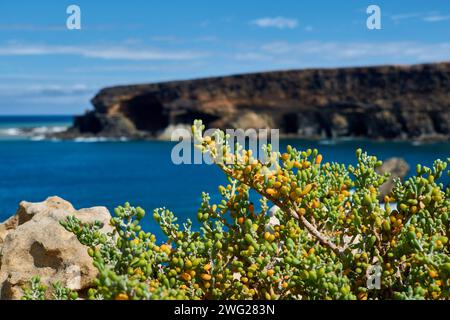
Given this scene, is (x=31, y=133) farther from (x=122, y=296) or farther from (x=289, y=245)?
(x=122, y=296)

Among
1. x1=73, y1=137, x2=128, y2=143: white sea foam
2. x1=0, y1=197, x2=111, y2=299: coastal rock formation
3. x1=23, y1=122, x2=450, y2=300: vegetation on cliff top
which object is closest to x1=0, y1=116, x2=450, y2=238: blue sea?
x1=73, y1=137, x2=128, y2=143: white sea foam

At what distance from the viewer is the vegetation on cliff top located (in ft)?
20.5

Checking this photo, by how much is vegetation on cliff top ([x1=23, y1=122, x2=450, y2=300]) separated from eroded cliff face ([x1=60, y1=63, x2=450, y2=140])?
10471 cm

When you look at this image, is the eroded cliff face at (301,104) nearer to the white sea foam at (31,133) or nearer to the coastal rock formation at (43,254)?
the white sea foam at (31,133)

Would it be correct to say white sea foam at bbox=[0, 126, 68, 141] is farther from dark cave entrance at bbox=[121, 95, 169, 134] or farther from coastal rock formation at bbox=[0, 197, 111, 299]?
coastal rock formation at bbox=[0, 197, 111, 299]

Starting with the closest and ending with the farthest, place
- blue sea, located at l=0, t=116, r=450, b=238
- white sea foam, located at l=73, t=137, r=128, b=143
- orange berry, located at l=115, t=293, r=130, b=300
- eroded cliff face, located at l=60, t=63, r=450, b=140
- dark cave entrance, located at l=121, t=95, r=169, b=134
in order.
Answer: orange berry, located at l=115, t=293, r=130, b=300 < blue sea, located at l=0, t=116, r=450, b=238 < eroded cliff face, located at l=60, t=63, r=450, b=140 < white sea foam, located at l=73, t=137, r=128, b=143 < dark cave entrance, located at l=121, t=95, r=169, b=134

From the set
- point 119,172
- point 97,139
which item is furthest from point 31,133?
point 119,172

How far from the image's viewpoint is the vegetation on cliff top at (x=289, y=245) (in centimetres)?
625

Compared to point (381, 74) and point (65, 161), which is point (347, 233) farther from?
point (381, 74)

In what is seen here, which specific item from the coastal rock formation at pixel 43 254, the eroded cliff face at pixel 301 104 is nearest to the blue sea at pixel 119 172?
the eroded cliff face at pixel 301 104

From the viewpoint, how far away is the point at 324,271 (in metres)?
6.16

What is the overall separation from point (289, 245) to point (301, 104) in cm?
11627

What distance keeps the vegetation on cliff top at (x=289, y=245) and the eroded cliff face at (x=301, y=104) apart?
105 meters

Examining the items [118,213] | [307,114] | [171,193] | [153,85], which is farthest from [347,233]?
[153,85]
